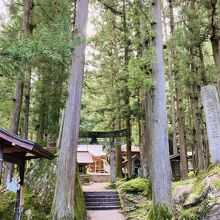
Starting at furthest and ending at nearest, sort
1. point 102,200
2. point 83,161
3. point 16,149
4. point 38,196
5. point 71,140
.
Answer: point 83,161 → point 102,200 → point 38,196 → point 71,140 → point 16,149

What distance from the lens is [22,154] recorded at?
7.37 metres

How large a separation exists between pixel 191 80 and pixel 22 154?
785 cm

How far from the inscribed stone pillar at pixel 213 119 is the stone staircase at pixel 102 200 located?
18.0ft

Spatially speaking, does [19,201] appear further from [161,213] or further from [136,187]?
[136,187]

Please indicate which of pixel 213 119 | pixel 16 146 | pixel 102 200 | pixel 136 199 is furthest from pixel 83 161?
pixel 16 146

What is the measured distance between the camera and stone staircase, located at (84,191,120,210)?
12.3 m

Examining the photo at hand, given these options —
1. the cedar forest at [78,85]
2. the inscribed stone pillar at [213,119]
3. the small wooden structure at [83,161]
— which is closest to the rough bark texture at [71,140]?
the cedar forest at [78,85]

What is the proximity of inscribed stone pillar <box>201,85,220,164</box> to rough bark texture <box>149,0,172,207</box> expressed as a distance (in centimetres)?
160

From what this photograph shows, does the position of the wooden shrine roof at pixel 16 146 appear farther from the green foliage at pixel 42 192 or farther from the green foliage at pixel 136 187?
the green foliage at pixel 136 187

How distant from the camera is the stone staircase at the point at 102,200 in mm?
12258

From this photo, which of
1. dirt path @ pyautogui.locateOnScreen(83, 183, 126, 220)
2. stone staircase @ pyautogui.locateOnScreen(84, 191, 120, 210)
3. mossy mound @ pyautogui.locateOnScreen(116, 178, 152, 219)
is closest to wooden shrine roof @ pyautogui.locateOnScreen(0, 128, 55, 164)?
dirt path @ pyautogui.locateOnScreen(83, 183, 126, 220)

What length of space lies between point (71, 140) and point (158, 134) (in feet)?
7.85

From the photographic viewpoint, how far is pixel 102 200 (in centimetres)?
1293

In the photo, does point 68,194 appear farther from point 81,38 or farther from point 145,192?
point 145,192
